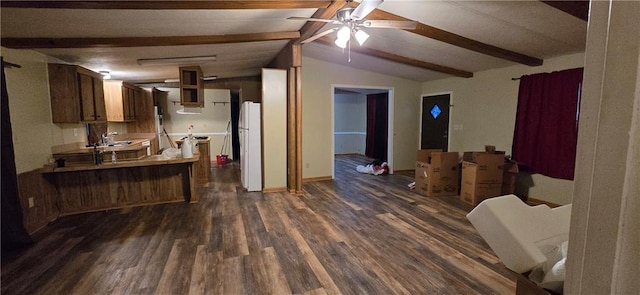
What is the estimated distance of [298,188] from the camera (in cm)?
475

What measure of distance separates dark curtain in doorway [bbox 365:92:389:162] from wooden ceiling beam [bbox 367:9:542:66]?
11.9 ft

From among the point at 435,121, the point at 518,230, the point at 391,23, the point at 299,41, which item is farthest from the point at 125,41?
the point at 435,121

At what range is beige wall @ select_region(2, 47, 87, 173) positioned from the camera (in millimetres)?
2889

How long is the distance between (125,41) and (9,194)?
189cm

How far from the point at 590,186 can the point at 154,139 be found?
7.40m

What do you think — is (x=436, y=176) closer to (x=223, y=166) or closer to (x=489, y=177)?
(x=489, y=177)

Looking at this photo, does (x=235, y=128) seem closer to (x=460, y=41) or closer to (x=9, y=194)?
(x=9, y=194)

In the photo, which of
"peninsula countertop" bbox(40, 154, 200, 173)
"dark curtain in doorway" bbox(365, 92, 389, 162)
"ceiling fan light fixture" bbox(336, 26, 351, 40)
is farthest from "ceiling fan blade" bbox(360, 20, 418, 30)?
"dark curtain in doorway" bbox(365, 92, 389, 162)

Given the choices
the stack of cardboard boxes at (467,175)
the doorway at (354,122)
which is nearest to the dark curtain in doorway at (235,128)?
the doorway at (354,122)

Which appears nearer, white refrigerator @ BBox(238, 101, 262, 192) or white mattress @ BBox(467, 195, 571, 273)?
white mattress @ BBox(467, 195, 571, 273)

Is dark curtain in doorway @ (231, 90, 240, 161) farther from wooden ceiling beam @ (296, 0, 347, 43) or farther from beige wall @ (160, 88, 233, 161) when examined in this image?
wooden ceiling beam @ (296, 0, 347, 43)

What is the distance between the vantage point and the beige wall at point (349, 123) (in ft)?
31.0

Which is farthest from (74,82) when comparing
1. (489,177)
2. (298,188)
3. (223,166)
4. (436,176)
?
(489,177)

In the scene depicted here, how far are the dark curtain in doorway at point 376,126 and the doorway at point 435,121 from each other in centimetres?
119
